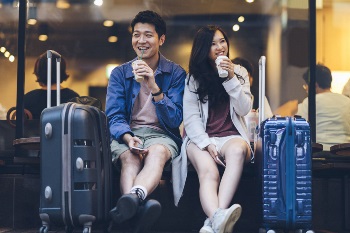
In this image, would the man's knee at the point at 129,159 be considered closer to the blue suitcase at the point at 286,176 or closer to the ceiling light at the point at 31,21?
the blue suitcase at the point at 286,176

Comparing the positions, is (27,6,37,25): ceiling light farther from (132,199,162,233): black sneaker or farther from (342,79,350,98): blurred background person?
(132,199,162,233): black sneaker

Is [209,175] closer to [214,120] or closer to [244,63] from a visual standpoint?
[214,120]

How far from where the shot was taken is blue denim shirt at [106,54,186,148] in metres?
7.25

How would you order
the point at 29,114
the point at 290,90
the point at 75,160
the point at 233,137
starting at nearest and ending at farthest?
the point at 75,160, the point at 233,137, the point at 29,114, the point at 290,90

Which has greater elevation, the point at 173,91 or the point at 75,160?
the point at 173,91

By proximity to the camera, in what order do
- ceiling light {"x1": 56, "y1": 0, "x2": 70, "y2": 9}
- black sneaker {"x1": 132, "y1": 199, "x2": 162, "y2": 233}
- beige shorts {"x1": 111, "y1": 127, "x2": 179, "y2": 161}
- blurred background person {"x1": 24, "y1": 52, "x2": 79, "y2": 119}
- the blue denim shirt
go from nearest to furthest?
black sneaker {"x1": 132, "y1": 199, "x2": 162, "y2": 233} → beige shorts {"x1": 111, "y1": 127, "x2": 179, "y2": 161} → the blue denim shirt → blurred background person {"x1": 24, "y1": 52, "x2": 79, "y2": 119} → ceiling light {"x1": 56, "y1": 0, "x2": 70, "y2": 9}

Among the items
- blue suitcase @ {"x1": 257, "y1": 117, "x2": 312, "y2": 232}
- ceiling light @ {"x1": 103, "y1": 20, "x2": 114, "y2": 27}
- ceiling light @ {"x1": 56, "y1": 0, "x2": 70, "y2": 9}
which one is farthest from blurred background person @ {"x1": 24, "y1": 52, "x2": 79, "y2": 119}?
blue suitcase @ {"x1": 257, "y1": 117, "x2": 312, "y2": 232}

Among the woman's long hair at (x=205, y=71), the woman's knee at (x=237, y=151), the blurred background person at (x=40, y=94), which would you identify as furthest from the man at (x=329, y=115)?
the blurred background person at (x=40, y=94)

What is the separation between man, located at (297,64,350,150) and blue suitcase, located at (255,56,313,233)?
220 centimetres

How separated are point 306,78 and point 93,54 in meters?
2.31

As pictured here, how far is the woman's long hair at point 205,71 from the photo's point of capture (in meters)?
7.32

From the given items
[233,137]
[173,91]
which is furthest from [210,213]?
[173,91]

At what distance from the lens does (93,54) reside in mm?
9914

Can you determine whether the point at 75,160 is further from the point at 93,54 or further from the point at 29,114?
the point at 93,54
